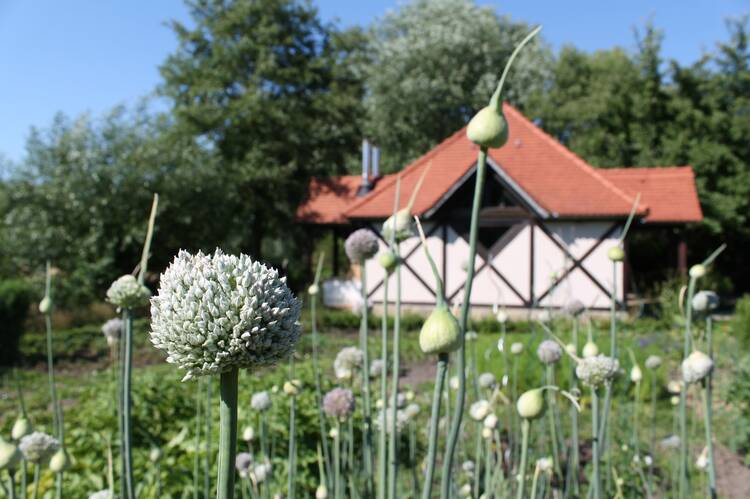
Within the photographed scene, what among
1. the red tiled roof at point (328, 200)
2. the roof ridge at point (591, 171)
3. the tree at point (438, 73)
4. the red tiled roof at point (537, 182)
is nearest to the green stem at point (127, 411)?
the red tiled roof at point (537, 182)

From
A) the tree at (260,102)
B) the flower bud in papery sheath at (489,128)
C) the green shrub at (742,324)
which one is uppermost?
the tree at (260,102)

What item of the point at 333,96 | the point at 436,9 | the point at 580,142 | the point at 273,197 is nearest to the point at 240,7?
the point at 333,96

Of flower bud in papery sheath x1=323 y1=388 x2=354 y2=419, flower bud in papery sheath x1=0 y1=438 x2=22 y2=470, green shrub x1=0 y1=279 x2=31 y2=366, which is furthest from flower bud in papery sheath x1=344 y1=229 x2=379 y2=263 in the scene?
green shrub x1=0 y1=279 x2=31 y2=366

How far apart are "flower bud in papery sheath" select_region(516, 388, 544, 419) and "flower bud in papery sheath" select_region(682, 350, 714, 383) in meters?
0.61

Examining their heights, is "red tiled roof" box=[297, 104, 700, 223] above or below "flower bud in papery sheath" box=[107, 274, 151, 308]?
above

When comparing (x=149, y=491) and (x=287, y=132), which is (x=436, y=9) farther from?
(x=149, y=491)

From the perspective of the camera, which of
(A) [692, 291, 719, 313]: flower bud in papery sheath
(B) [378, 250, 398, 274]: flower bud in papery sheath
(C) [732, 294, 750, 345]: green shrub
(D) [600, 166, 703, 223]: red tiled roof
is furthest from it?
(D) [600, 166, 703, 223]: red tiled roof

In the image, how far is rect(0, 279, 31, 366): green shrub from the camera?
29.2ft

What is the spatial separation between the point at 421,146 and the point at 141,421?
19.6 meters

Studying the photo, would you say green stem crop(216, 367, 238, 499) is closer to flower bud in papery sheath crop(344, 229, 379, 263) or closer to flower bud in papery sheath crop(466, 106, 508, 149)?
flower bud in papery sheath crop(466, 106, 508, 149)

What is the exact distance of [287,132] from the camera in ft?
60.6

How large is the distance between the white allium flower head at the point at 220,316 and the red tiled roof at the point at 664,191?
12.5 m

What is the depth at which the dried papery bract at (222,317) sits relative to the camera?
802 mm

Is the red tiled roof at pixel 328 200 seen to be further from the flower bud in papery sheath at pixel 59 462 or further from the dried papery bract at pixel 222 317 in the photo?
the dried papery bract at pixel 222 317
